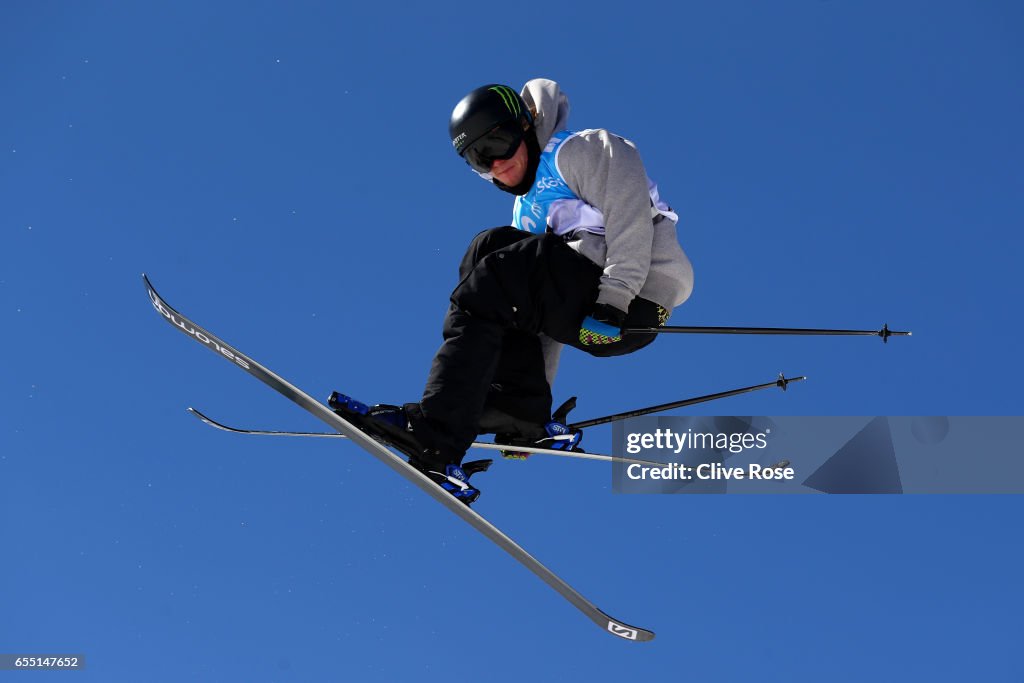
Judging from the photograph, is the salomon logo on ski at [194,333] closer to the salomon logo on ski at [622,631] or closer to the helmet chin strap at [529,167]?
the helmet chin strap at [529,167]

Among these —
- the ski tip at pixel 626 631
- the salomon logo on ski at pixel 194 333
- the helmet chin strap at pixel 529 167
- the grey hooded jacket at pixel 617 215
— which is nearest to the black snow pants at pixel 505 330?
the grey hooded jacket at pixel 617 215

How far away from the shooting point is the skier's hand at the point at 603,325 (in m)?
7.11

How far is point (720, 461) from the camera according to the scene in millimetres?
8469

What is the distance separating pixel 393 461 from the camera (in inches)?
259

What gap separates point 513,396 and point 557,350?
0.53m

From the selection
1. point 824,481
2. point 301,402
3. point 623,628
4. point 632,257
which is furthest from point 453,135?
point 824,481

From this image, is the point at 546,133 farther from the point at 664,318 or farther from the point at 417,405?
the point at 417,405

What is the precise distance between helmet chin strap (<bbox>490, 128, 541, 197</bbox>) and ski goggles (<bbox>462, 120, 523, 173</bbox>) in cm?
14

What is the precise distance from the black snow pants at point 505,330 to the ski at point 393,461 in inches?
10.2

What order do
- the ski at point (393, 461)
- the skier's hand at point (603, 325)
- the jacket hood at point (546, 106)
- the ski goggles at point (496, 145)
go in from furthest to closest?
the jacket hood at point (546, 106) < the ski goggles at point (496, 145) < the skier's hand at point (603, 325) < the ski at point (393, 461)

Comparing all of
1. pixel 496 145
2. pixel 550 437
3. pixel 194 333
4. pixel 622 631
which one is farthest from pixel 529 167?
pixel 622 631

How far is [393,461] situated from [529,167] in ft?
7.37

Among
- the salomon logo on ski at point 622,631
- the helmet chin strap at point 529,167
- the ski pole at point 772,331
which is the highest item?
the helmet chin strap at point 529,167

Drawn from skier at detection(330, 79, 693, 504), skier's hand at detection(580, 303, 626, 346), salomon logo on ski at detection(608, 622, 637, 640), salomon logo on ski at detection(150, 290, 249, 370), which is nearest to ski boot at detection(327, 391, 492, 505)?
skier at detection(330, 79, 693, 504)
